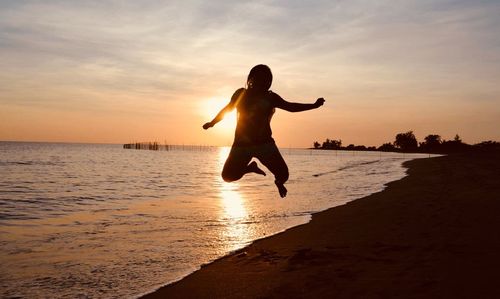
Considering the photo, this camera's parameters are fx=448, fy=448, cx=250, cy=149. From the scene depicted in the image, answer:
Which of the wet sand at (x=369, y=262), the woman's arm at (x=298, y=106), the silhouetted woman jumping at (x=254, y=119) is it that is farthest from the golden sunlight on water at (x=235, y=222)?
the woman's arm at (x=298, y=106)

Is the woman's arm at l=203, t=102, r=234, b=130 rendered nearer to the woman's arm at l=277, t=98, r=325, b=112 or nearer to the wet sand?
the woman's arm at l=277, t=98, r=325, b=112

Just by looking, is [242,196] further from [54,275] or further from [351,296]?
[351,296]

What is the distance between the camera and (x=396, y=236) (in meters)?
10.9

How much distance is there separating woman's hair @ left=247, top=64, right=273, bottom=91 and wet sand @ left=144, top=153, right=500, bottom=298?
3.34 metres

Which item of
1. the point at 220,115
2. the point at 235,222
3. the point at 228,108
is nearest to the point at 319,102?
the point at 228,108

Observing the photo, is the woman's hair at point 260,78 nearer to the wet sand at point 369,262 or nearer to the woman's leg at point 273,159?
the woman's leg at point 273,159

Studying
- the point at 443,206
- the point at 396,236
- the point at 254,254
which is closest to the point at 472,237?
the point at 396,236

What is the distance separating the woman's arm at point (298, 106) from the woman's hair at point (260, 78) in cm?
37

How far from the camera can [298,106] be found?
20.2ft

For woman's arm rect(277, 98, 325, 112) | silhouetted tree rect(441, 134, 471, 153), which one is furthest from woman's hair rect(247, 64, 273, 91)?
silhouetted tree rect(441, 134, 471, 153)

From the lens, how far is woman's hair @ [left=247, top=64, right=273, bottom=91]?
5754 mm

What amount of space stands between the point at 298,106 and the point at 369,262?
13.0 ft

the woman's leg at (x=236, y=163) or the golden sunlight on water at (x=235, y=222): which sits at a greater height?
the woman's leg at (x=236, y=163)

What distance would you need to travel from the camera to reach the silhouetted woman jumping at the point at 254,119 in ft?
19.0
